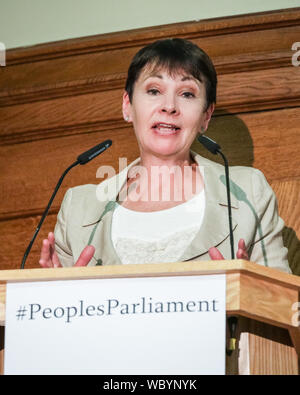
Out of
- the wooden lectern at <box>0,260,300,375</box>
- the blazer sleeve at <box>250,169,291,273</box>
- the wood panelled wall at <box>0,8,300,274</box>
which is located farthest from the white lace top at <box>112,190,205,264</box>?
the wooden lectern at <box>0,260,300,375</box>

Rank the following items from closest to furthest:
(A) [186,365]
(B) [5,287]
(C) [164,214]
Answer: (A) [186,365], (B) [5,287], (C) [164,214]

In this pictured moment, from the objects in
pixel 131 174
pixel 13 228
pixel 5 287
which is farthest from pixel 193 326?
pixel 13 228

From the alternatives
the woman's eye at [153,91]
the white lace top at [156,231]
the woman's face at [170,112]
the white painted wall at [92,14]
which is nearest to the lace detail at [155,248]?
the white lace top at [156,231]

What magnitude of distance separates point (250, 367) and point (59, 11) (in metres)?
1.87

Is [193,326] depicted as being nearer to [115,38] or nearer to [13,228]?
[13,228]

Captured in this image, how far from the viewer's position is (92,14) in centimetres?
302

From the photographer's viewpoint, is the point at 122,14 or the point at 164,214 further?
the point at 122,14

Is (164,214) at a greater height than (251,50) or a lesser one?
lesser

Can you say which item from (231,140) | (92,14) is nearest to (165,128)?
(231,140)

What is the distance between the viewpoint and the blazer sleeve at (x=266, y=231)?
2104 mm

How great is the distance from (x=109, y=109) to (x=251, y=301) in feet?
4.66

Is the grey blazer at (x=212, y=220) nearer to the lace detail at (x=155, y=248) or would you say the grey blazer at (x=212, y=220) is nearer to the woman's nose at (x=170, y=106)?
the lace detail at (x=155, y=248)

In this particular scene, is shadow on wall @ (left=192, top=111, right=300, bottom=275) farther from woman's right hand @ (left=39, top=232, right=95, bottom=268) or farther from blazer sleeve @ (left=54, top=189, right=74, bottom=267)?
woman's right hand @ (left=39, top=232, right=95, bottom=268)

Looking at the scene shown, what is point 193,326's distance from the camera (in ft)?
4.99
